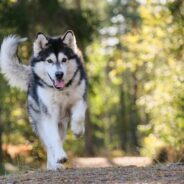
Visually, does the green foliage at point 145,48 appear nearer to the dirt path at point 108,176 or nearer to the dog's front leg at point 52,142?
the dog's front leg at point 52,142

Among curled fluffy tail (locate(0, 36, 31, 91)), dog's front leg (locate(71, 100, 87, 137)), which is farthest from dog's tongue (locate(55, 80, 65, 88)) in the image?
curled fluffy tail (locate(0, 36, 31, 91))

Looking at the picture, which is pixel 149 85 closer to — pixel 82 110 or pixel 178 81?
pixel 178 81

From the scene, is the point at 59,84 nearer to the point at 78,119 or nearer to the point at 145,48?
the point at 78,119

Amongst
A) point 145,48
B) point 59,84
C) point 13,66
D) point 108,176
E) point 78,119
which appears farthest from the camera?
point 145,48

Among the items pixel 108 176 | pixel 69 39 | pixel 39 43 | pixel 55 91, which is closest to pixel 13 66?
pixel 39 43

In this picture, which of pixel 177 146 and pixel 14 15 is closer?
pixel 177 146

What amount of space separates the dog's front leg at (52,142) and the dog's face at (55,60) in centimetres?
54

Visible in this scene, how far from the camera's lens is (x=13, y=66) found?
9.99 m

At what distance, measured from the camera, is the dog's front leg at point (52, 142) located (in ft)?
27.1

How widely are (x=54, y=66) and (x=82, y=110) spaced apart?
0.75m

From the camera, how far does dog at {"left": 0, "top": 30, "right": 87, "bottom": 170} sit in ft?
28.3

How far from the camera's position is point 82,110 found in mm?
8625

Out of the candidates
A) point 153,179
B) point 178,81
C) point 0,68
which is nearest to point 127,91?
point 178,81

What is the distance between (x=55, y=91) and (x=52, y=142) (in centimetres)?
74
